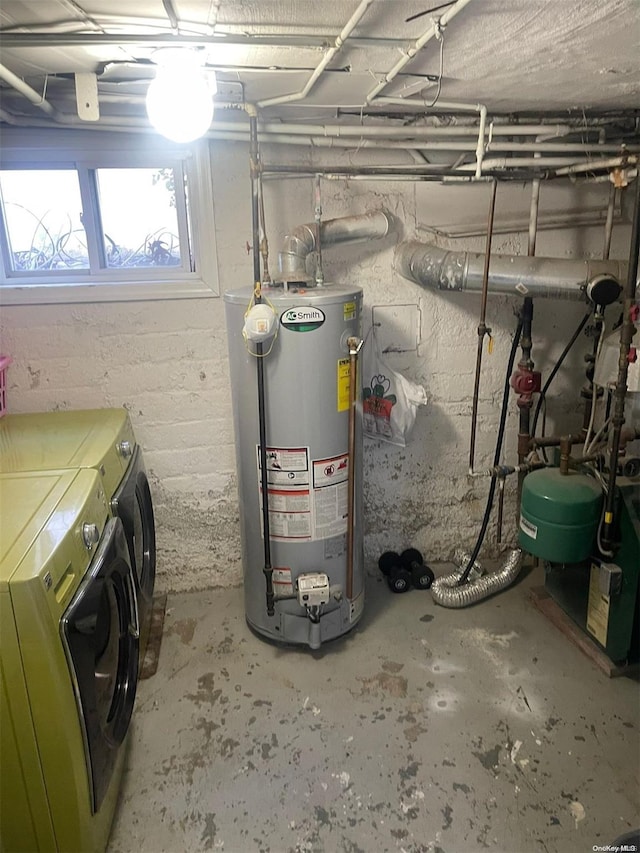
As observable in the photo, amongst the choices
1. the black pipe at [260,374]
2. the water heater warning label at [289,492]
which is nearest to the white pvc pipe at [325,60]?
the black pipe at [260,374]

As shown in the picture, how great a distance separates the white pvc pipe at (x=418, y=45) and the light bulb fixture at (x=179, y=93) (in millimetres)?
503

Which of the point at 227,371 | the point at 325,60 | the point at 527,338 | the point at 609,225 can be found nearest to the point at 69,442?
the point at 227,371

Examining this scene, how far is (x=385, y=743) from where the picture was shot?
1823 mm

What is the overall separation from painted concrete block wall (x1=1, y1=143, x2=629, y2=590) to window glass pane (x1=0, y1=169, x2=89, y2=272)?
0.80 ft

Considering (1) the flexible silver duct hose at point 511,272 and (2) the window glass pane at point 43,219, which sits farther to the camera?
(2) the window glass pane at point 43,219

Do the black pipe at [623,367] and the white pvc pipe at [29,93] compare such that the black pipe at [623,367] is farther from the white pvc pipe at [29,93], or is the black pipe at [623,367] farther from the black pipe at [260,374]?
the white pvc pipe at [29,93]

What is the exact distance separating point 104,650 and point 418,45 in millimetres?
1754

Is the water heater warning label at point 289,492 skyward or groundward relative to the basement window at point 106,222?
groundward

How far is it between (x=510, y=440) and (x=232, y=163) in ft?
5.64

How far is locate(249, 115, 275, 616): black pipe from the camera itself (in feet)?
6.17

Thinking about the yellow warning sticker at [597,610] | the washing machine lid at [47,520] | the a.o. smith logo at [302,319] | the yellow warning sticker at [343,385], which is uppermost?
the a.o. smith logo at [302,319]

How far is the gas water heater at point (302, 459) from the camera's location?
6.26 feet

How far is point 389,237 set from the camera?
2395mm

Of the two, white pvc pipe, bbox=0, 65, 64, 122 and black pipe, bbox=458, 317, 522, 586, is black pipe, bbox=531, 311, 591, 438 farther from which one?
white pvc pipe, bbox=0, 65, 64, 122
